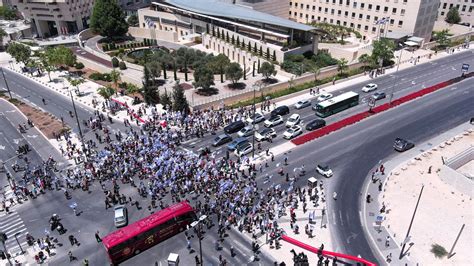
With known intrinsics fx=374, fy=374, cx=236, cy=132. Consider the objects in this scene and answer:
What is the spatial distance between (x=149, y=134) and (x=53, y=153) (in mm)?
13550

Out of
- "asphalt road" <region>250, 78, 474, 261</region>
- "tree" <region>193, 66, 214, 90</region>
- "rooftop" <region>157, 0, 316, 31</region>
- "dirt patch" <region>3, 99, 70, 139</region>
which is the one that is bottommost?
"dirt patch" <region>3, 99, 70, 139</region>

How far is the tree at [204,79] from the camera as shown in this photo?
6644 cm

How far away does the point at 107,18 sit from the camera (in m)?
98.4

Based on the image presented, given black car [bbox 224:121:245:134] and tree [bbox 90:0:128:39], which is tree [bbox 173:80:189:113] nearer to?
black car [bbox 224:121:245:134]

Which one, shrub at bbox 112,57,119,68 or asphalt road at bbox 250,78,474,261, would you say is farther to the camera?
shrub at bbox 112,57,119,68

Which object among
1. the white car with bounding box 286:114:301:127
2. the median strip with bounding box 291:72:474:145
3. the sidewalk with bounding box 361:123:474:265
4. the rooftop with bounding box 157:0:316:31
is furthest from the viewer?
the rooftop with bounding box 157:0:316:31

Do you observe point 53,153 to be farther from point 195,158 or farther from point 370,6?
point 370,6

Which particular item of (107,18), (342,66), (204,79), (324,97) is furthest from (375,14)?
(107,18)

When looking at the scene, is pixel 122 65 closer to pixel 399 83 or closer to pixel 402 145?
pixel 399 83

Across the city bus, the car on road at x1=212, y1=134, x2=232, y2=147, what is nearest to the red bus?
the car on road at x1=212, y1=134, x2=232, y2=147

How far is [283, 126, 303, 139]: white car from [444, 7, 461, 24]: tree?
270ft

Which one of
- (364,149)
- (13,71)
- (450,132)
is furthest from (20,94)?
(450,132)

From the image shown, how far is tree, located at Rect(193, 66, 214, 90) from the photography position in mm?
66438

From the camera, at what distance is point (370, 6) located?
9456 cm
